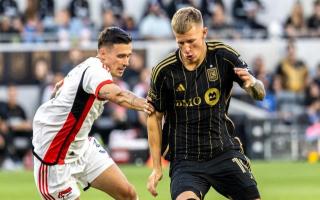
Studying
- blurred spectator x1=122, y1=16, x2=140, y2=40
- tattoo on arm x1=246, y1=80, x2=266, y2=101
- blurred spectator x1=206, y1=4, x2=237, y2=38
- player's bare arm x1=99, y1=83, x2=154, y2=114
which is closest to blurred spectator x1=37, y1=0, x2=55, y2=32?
blurred spectator x1=122, y1=16, x2=140, y2=40

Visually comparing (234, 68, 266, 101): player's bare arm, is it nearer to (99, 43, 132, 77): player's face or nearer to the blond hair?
the blond hair

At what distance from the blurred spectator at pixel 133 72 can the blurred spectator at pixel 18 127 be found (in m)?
2.35

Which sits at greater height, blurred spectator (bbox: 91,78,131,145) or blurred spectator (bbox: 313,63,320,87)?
blurred spectator (bbox: 313,63,320,87)

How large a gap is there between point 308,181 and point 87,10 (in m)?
9.27

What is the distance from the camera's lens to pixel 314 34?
78.3ft

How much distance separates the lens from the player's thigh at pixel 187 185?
8.55 meters

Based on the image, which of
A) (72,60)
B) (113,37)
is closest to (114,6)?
(72,60)

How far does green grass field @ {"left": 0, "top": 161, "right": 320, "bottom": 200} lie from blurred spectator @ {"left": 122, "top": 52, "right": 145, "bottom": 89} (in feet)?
8.77

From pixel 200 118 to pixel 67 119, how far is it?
145 cm

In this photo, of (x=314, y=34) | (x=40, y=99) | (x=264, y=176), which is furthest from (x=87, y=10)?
(x=264, y=176)

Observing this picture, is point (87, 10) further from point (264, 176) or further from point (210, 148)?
point (210, 148)

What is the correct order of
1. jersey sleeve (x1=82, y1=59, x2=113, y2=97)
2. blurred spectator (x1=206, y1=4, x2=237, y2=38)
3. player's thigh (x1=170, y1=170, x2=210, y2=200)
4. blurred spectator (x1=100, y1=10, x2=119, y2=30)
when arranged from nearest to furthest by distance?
1. player's thigh (x1=170, y1=170, x2=210, y2=200)
2. jersey sleeve (x1=82, y1=59, x2=113, y2=97)
3. blurred spectator (x1=100, y1=10, x2=119, y2=30)
4. blurred spectator (x1=206, y1=4, x2=237, y2=38)

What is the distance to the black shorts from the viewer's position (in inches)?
344

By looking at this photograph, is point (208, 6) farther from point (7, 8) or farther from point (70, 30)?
point (7, 8)
